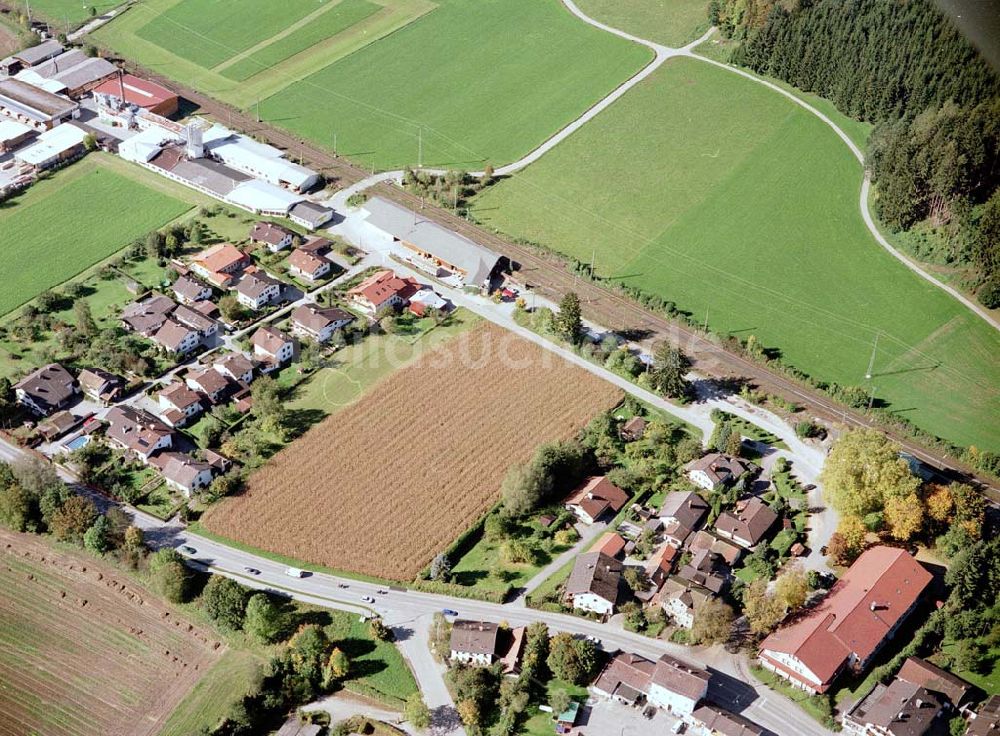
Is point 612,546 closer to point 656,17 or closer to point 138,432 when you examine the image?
point 138,432

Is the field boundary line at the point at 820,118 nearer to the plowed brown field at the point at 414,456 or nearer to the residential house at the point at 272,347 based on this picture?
the plowed brown field at the point at 414,456

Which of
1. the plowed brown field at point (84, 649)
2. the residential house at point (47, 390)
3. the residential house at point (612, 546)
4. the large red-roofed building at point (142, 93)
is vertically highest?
the large red-roofed building at point (142, 93)

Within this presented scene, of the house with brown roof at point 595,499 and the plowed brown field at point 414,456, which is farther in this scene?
the house with brown roof at point 595,499

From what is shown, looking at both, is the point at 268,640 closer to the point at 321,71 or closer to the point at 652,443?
the point at 652,443

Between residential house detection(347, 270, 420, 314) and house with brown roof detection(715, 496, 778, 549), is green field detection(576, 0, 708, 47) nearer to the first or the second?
residential house detection(347, 270, 420, 314)

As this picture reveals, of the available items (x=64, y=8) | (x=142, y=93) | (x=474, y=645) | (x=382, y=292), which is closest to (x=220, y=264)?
(x=382, y=292)

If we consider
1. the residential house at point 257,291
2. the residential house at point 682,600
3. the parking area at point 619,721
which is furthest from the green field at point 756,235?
the parking area at point 619,721

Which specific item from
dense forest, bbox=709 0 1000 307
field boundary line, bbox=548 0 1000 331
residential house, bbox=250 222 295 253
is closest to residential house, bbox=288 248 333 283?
residential house, bbox=250 222 295 253
